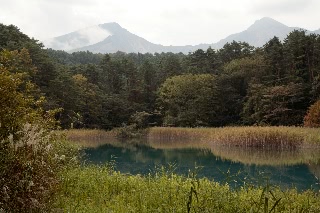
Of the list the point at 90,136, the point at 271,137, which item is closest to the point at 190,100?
the point at 90,136

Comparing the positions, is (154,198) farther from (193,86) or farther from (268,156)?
(193,86)

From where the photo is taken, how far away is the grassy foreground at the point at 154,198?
554 centimetres

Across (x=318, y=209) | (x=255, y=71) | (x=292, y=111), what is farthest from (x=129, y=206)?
(x=255, y=71)

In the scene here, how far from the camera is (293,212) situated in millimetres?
5895

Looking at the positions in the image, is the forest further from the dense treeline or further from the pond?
the pond

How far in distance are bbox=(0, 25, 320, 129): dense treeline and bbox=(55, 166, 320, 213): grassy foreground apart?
25321 millimetres

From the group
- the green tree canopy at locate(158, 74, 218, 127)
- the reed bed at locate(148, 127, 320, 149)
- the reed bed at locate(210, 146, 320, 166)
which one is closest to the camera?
the reed bed at locate(210, 146, 320, 166)

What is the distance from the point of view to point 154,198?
6.46 m

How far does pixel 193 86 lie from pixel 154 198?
39.8m

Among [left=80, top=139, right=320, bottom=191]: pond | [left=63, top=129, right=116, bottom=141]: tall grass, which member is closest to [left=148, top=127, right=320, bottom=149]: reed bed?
[left=80, top=139, right=320, bottom=191]: pond

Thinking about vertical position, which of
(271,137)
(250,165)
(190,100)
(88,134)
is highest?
(190,100)

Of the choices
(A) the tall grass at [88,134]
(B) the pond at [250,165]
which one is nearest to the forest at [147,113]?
(A) the tall grass at [88,134]

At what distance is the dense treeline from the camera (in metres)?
37.4

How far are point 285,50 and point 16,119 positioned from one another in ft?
127
